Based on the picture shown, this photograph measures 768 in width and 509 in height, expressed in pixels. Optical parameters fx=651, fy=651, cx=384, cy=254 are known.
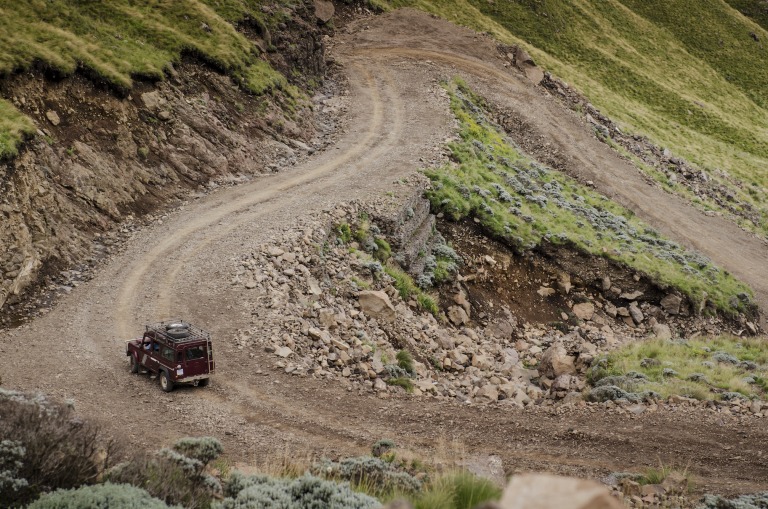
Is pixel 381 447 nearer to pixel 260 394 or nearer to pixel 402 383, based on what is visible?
pixel 260 394

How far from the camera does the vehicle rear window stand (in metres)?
17.4

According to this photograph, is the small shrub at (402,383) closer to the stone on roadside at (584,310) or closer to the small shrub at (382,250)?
the small shrub at (382,250)

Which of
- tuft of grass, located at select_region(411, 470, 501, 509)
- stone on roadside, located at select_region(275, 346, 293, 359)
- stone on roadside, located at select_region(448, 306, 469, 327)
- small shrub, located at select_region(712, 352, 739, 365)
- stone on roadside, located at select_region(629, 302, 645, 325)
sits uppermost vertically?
small shrub, located at select_region(712, 352, 739, 365)

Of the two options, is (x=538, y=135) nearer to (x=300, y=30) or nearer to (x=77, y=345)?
(x=300, y=30)

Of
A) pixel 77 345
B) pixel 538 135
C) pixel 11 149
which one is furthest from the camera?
pixel 538 135

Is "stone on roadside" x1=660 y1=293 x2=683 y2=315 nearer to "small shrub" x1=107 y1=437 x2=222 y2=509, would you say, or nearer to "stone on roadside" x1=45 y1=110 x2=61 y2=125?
"small shrub" x1=107 y1=437 x2=222 y2=509

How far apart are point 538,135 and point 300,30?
1920 cm

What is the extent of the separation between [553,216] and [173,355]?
2499 centimetres

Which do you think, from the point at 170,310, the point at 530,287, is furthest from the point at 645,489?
the point at 530,287

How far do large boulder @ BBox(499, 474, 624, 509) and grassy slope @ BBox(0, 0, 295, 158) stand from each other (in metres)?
23.8

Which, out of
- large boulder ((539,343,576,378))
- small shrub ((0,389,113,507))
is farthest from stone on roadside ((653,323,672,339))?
small shrub ((0,389,113,507))

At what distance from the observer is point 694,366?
23.0 meters

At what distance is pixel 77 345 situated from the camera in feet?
63.3

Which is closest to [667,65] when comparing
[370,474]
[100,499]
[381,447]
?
[381,447]
